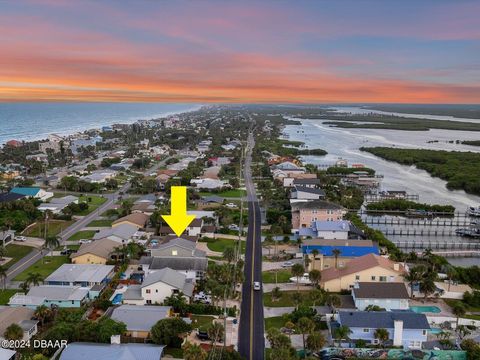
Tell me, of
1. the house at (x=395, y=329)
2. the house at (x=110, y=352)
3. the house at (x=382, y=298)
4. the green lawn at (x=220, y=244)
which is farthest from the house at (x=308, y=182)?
the house at (x=110, y=352)

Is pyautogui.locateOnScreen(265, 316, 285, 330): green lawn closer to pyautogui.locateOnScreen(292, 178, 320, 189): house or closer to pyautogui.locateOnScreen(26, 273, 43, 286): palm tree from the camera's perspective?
pyautogui.locateOnScreen(26, 273, 43, 286): palm tree

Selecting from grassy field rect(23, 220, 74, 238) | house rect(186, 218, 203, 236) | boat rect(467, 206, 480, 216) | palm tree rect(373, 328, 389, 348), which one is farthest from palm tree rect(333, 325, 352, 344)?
boat rect(467, 206, 480, 216)

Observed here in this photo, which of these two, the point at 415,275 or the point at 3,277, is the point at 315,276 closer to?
the point at 415,275

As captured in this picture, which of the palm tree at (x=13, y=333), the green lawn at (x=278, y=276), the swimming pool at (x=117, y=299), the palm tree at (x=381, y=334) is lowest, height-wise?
the green lawn at (x=278, y=276)

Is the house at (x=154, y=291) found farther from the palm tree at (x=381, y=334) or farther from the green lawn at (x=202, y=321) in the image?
the palm tree at (x=381, y=334)

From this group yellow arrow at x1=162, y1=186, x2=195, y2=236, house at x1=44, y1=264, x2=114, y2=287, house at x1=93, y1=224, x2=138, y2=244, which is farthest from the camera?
house at x1=93, y1=224, x2=138, y2=244

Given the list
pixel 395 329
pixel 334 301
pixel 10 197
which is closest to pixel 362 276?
pixel 334 301
